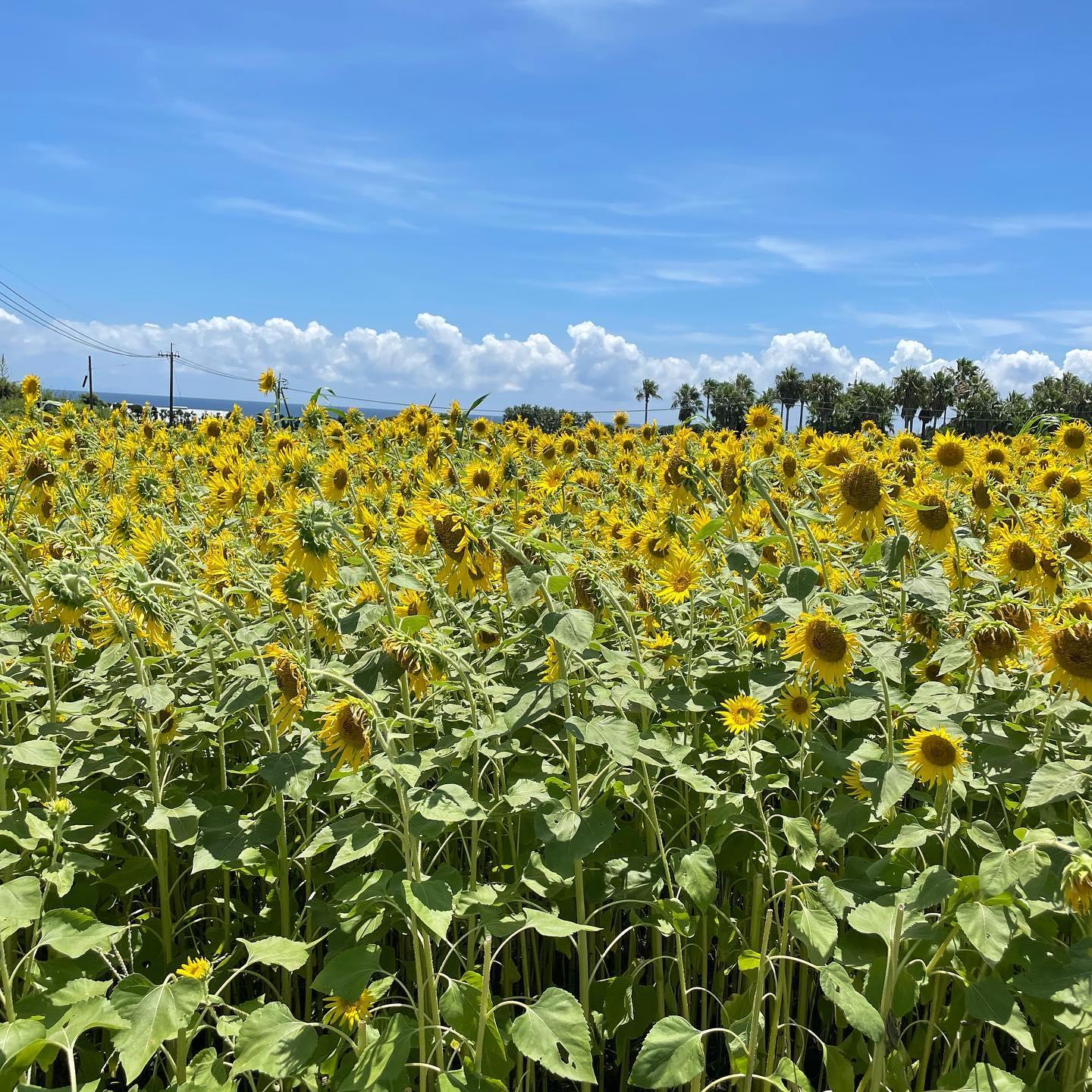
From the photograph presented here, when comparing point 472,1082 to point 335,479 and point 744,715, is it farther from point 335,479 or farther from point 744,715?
point 335,479

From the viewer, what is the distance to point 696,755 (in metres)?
2.70

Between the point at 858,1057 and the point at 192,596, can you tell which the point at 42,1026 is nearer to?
the point at 192,596

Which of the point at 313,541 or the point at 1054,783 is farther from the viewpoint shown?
the point at 313,541

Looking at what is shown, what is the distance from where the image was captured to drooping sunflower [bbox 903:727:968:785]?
2.13 m

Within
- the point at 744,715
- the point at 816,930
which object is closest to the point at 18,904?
the point at 816,930

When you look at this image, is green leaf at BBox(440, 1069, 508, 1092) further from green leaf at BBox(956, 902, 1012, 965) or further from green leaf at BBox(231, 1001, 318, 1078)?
green leaf at BBox(956, 902, 1012, 965)

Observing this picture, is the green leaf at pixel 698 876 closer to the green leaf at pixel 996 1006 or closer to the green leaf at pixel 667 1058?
the green leaf at pixel 667 1058

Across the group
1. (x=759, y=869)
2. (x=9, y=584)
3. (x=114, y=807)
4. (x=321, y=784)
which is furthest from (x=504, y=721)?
(x=9, y=584)

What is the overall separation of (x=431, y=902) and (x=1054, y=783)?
131cm

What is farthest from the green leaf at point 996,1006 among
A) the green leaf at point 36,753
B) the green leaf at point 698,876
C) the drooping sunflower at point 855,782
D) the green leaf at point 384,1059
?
the green leaf at point 36,753

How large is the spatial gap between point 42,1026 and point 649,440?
8.01 meters

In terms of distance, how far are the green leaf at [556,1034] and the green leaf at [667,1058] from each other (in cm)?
11

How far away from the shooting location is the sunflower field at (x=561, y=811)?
189 cm

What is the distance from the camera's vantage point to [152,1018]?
1.89m
